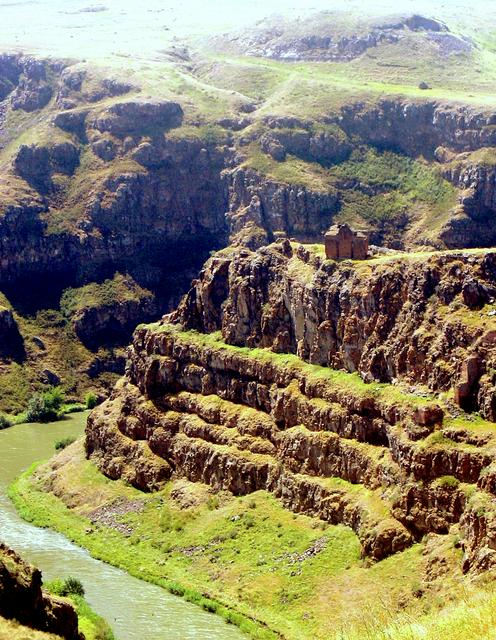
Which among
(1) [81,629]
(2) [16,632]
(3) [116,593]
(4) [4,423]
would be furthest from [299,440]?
(4) [4,423]

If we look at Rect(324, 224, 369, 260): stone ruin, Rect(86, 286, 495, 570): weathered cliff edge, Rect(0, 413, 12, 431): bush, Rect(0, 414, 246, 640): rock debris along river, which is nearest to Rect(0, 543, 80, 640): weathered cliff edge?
Rect(0, 414, 246, 640): rock debris along river

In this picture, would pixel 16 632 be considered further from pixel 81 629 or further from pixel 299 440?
pixel 299 440

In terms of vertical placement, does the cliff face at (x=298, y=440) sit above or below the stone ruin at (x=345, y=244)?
below

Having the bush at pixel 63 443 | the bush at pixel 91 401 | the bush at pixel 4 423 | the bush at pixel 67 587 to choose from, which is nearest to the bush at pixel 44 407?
the bush at pixel 4 423

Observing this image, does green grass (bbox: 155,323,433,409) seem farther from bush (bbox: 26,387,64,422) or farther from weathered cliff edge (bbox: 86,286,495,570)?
bush (bbox: 26,387,64,422)

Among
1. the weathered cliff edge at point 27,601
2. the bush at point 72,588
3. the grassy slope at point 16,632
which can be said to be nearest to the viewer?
the grassy slope at point 16,632

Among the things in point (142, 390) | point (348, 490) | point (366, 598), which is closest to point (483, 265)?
point (348, 490)

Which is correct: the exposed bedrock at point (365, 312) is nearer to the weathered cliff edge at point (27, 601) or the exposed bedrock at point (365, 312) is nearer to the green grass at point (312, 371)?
the green grass at point (312, 371)
